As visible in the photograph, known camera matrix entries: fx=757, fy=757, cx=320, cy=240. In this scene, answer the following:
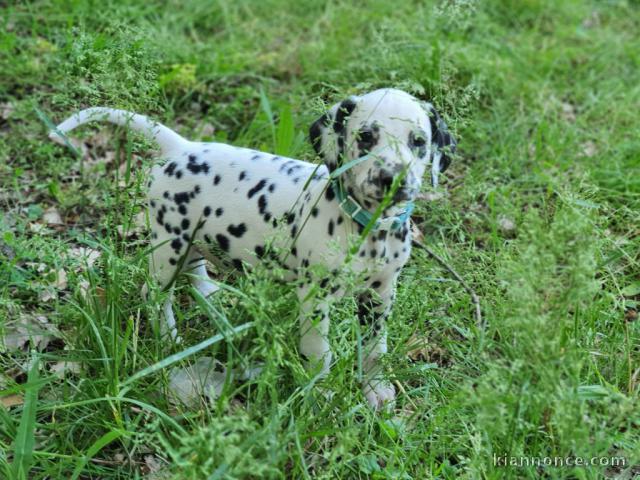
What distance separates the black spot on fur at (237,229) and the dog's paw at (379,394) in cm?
81

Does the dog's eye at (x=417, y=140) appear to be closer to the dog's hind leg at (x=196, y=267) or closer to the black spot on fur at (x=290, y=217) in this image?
the black spot on fur at (x=290, y=217)

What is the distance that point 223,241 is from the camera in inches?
126

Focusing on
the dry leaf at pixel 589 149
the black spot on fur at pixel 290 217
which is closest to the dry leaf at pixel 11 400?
the black spot on fur at pixel 290 217

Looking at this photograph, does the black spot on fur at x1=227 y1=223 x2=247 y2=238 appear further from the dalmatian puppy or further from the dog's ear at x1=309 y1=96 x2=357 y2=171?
the dog's ear at x1=309 y1=96 x2=357 y2=171

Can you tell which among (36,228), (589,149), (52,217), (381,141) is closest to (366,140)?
(381,141)

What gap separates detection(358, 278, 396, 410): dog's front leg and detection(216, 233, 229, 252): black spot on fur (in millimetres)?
614

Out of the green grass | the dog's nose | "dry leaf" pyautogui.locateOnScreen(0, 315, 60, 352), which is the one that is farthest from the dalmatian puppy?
"dry leaf" pyautogui.locateOnScreen(0, 315, 60, 352)

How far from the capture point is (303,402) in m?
2.83

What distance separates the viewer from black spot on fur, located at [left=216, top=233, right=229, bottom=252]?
319 centimetres

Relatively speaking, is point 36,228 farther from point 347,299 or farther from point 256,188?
point 347,299

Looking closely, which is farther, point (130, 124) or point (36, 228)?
point (36, 228)

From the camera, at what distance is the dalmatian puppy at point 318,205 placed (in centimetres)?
268

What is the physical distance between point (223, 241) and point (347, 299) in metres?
0.60

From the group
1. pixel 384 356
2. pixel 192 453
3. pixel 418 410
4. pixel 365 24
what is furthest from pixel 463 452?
pixel 365 24
